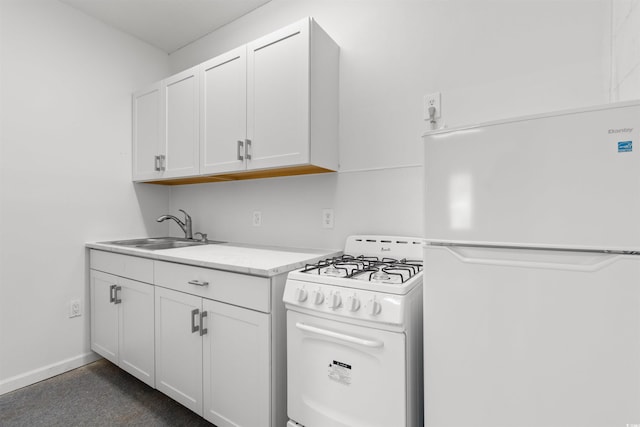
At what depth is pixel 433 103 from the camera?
1588 mm

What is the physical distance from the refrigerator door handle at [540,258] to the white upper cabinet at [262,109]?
967 millimetres

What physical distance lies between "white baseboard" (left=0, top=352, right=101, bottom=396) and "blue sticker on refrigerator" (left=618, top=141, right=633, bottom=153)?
10.4 ft

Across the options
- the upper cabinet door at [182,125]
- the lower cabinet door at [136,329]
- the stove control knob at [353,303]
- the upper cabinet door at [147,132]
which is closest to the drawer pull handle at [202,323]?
the lower cabinet door at [136,329]

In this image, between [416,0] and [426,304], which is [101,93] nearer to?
[416,0]

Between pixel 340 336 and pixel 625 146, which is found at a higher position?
pixel 625 146

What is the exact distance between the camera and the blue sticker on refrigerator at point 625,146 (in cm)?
76

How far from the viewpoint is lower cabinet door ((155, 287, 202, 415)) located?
1560mm

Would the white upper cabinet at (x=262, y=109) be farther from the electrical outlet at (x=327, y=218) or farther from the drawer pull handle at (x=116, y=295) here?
the drawer pull handle at (x=116, y=295)

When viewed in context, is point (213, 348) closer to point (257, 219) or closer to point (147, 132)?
point (257, 219)

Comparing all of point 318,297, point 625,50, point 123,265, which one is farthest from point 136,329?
point 625,50

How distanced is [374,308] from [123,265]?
1.76 m

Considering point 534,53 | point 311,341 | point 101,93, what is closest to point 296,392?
point 311,341

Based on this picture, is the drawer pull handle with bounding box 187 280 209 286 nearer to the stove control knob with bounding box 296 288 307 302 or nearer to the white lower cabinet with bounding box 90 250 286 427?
the white lower cabinet with bounding box 90 250 286 427

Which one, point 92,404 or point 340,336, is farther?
point 92,404
